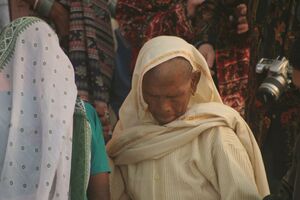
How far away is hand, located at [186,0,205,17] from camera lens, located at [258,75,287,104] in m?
0.78

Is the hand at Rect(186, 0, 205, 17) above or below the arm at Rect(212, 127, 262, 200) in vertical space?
above

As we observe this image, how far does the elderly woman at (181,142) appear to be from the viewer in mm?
2607

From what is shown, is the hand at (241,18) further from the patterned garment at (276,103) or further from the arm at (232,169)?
the arm at (232,169)

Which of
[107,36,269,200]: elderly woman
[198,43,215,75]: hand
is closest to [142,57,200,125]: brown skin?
[107,36,269,200]: elderly woman

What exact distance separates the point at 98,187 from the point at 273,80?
2.77 ft

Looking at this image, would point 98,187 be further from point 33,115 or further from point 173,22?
point 173,22

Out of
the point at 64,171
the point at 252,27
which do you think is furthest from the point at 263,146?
the point at 64,171

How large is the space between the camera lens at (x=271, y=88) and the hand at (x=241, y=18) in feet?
2.32

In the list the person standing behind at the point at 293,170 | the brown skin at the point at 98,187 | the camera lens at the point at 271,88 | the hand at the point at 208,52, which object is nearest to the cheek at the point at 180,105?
the camera lens at the point at 271,88

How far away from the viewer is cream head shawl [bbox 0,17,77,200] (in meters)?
2.30

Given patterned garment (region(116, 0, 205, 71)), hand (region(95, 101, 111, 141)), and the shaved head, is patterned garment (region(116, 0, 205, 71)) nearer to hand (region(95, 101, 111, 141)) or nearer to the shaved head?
hand (region(95, 101, 111, 141))

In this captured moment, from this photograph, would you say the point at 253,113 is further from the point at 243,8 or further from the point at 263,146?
the point at 243,8

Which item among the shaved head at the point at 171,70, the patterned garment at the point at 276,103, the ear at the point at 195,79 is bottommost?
the patterned garment at the point at 276,103

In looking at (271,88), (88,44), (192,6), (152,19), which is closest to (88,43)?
(88,44)
